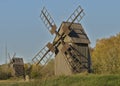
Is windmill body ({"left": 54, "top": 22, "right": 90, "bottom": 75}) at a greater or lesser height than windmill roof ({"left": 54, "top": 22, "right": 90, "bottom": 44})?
lesser

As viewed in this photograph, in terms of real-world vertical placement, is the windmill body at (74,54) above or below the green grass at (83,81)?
above

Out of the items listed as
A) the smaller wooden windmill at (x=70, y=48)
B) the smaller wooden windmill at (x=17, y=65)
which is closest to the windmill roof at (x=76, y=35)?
the smaller wooden windmill at (x=70, y=48)

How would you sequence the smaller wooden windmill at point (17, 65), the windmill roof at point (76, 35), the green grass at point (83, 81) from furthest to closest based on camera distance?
the smaller wooden windmill at point (17, 65)
the windmill roof at point (76, 35)
the green grass at point (83, 81)

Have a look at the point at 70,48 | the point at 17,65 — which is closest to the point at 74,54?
the point at 70,48

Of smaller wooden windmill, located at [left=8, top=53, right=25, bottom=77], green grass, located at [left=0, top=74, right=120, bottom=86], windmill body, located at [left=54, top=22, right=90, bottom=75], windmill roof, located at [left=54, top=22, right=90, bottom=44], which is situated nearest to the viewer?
green grass, located at [left=0, top=74, right=120, bottom=86]

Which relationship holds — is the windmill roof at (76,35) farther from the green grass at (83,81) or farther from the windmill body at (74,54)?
the green grass at (83,81)

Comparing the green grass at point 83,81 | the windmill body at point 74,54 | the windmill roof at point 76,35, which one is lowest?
the green grass at point 83,81

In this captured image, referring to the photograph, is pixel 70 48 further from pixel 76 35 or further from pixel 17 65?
pixel 17 65

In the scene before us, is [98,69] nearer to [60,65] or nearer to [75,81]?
[60,65]

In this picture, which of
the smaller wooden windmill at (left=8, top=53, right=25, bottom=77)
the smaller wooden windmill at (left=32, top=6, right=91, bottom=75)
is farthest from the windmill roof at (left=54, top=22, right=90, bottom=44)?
the smaller wooden windmill at (left=8, top=53, right=25, bottom=77)

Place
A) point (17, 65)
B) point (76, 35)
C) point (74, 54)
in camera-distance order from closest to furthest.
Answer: point (74, 54) → point (76, 35) → point (17, 65)

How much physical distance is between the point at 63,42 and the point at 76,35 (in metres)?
1.54

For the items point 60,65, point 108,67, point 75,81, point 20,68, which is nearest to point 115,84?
point 75,81

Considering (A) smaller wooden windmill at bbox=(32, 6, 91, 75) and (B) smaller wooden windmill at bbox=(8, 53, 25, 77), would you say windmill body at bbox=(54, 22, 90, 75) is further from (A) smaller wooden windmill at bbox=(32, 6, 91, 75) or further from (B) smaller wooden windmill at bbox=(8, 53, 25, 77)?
(B) smaller wooden windmill at bbox=(8, 53, 25, 77)
